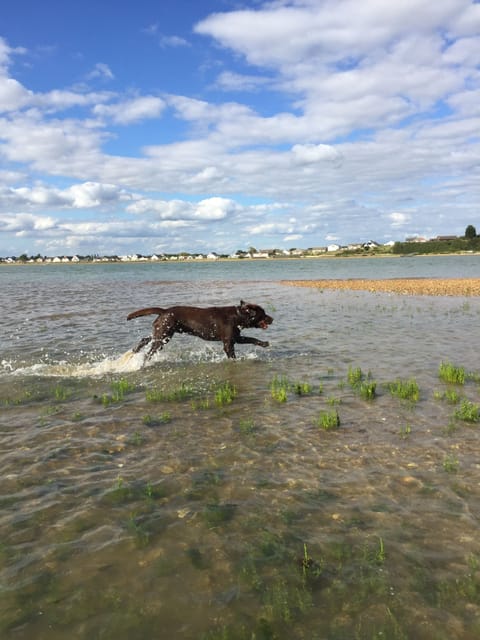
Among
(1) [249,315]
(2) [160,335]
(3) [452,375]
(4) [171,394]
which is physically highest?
(1) [249,315]

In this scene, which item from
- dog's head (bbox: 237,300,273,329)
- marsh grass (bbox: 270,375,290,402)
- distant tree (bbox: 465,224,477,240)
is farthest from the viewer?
distant tree (bbox: 465,224,477,240)

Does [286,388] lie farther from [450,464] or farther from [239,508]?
[239,508]

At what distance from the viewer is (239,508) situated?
4.56 metres

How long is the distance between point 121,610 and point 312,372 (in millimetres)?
7592

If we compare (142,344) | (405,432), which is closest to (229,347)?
(142,344)

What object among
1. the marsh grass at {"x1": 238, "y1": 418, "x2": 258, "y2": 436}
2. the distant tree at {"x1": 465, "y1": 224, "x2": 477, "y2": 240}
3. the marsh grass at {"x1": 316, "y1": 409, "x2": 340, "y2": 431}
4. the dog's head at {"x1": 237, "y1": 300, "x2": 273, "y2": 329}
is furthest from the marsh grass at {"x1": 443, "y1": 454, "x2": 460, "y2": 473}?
the distant tree at {"x1": 465, "y1": 224, "x2": 477, "y2": 240}

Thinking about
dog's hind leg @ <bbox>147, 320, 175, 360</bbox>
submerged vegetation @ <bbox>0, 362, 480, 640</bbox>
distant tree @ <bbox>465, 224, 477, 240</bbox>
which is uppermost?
distant tree @ <bbox>465, 224, 477, 240</bbox>

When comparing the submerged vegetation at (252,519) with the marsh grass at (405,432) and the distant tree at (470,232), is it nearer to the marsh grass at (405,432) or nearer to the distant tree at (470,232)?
the marsh grass at (405,432)

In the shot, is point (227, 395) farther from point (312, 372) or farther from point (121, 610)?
Result: point (121, 610)

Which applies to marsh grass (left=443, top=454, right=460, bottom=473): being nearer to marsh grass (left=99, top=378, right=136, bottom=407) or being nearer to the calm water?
the calm water

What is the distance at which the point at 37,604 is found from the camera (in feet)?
10.8

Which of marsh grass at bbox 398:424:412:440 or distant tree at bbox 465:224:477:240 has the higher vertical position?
distant tree at bbox 465:224:477:240

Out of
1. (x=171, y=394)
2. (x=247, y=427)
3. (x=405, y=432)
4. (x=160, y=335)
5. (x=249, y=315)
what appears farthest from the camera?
(x=249, y=315)

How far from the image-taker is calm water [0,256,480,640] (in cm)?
321
